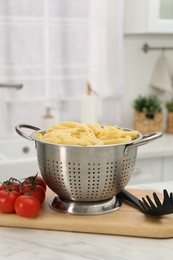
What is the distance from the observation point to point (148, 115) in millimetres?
2605

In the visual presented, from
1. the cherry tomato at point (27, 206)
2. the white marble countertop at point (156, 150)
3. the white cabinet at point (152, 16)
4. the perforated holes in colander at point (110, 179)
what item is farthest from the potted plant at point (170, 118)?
the cherry tomato at point (27, 206)

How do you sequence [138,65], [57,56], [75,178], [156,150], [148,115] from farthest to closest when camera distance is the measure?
[138,65] → [148,115] → [57,56] → [156,150] → [75,178]

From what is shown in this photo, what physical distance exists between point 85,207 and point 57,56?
1.54m

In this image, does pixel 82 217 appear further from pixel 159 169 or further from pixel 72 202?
pixel 159 169

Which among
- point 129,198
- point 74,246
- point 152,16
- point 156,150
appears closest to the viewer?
point 74,246

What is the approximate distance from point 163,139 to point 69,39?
0.81 meters

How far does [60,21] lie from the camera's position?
96.2 inches

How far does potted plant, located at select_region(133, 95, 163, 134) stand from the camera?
102 inches

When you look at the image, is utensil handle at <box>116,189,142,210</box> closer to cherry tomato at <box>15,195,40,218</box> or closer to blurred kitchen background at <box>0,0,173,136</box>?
cherry tomato at <box>15,195,40,218</box>

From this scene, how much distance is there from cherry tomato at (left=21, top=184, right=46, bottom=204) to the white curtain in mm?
1348

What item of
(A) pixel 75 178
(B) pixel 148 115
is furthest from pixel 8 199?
(B) pixel 148 115

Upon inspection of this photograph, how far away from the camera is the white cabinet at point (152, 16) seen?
2379 mm

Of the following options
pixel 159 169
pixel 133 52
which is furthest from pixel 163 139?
pixel 133 52

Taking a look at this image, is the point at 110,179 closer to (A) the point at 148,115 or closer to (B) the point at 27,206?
(B) the point at 27,206
